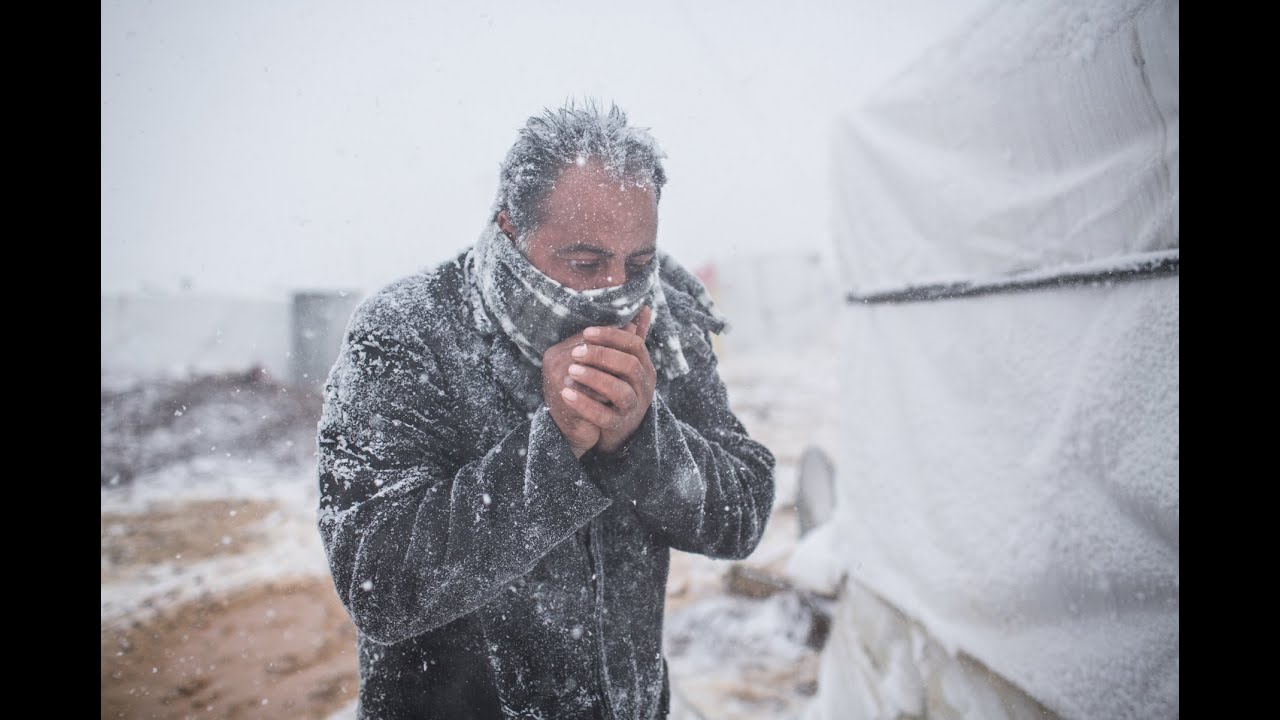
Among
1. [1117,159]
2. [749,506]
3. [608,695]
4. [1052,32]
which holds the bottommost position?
[608,695]

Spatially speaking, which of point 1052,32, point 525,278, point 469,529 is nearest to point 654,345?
point 525,278

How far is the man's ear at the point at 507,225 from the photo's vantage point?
3.46 feet

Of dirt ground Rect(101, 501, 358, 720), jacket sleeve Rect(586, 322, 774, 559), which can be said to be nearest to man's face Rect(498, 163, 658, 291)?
jacket sleeve Rect(586, 322, 774, 559)

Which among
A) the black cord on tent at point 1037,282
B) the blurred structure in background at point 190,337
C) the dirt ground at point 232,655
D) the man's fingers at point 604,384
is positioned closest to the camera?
the man's fingers at point 604,384

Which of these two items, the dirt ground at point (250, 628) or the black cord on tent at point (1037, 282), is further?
the dirt ground at point (250, 628)

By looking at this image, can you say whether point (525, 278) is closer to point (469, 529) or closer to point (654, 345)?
point (654, 345)

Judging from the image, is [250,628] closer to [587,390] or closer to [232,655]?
[232,655]

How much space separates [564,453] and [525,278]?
318 millimetres

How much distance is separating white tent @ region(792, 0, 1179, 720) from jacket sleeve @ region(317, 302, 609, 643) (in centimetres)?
155

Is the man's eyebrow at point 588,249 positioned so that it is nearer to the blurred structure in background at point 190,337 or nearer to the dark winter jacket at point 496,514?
the dark winter jacket at point 496,514

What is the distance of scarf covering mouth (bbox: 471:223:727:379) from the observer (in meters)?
1.02

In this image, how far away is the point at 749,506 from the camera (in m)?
1.16

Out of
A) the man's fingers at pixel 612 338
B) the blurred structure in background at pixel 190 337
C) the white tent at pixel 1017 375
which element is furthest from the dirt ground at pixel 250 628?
the blurred structure in background at pixel 190 337
